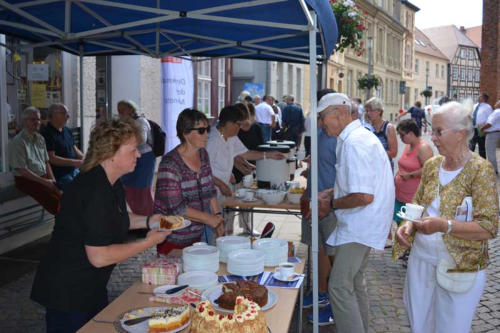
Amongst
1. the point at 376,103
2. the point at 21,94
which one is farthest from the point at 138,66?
the point at 376,103

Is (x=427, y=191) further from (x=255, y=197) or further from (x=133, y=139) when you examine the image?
(x=255, y=197)

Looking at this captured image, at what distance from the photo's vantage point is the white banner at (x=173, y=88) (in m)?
9.53

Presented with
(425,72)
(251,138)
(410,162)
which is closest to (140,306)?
(410,162)

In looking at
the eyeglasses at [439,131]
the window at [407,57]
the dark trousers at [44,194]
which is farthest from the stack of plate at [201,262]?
the window at [407,57]

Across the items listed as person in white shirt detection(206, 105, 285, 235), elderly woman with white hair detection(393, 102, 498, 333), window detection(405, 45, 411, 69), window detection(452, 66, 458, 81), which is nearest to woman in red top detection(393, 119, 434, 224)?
person in white shirt detection(206, 105, 285, 235)

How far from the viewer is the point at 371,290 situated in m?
5.09

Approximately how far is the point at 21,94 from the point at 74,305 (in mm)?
5264

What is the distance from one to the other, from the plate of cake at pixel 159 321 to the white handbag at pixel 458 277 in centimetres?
146

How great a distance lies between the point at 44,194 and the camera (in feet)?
18.4

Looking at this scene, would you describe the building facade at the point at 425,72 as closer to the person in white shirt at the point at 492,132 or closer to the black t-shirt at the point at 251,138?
the person in white shirt at the point at 492,132

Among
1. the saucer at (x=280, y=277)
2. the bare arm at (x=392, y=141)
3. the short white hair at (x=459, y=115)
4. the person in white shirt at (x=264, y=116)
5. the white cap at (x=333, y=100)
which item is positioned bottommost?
the saucer at (x=280, y=277)

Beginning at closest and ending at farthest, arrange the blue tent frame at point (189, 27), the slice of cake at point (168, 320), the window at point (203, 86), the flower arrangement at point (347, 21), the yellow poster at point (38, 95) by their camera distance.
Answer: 1. the slice of cake at point (168, 320)
2. the blue tent frame at point (189, 27)
3. the yellow poster at point (38, 95)
4. the flower arrangement at point (347, 21)
5. the window at point (203, 86)

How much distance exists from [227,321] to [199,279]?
78cm

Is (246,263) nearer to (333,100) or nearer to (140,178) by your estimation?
(333,100)
